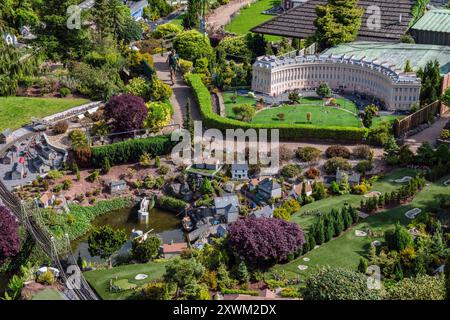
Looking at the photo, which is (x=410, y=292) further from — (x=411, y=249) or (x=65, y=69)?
(x=65, y=69)

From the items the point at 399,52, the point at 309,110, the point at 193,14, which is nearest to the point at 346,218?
the point at 309,110

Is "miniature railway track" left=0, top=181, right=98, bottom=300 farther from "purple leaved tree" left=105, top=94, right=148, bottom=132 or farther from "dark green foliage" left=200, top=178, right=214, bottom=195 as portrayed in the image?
"dark green foliage" left=200, top=178, right=214, bottom=195

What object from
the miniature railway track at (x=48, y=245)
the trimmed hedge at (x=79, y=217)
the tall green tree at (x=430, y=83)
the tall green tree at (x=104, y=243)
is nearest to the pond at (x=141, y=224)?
the trimmed hedge at (x=79, y=217)

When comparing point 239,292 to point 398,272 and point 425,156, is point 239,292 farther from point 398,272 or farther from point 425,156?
point 425,156

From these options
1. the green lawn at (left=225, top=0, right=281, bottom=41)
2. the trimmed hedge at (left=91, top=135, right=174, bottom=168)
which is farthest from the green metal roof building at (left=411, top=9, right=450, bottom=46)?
the trimmed hedge at (left=91, top=135, right=174, bottom=168)

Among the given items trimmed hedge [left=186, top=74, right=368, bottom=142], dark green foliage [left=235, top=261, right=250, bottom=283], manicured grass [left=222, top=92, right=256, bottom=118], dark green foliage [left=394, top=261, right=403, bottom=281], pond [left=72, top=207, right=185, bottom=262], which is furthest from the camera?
manicured grass [left=222, top=92, right=256, bottom=118]

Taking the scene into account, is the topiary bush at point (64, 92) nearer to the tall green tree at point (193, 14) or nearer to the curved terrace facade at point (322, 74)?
the curved terrace facade at point (322, 74)

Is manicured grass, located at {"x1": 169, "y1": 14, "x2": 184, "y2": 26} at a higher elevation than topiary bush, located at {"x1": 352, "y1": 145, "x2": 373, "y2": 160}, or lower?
higher
